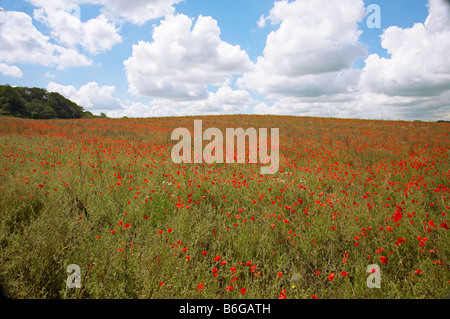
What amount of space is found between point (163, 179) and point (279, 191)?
2.74 metres

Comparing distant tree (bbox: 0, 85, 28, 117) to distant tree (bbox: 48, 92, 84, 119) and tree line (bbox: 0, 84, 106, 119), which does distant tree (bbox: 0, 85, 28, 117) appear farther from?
distant tree (bbox: 48, 92, 84, 119)

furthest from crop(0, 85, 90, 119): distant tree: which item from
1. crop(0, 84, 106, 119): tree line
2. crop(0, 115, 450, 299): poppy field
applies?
crop(0, 115, 450, 299): poppy field

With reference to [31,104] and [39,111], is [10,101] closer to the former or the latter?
[31,104]

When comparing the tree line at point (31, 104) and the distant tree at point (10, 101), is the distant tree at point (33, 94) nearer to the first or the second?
the tree line at point (31, 104)

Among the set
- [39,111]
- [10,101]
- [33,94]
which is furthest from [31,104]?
[33,94]

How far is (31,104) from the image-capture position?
4084cm

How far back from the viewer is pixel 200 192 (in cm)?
421

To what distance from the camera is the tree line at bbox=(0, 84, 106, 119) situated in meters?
36.1

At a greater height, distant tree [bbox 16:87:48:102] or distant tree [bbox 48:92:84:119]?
distant tree [bbox 16:87:48:102]

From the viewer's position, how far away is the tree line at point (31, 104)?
36.1 m

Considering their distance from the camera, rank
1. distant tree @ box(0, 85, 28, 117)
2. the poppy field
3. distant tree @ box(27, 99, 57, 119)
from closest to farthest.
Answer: the poppy field → distant tree @ box(0, 85, 28, 117) → distant tree @ box(27, 99, 57, 119)

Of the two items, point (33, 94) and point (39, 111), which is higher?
point (33, 94)
